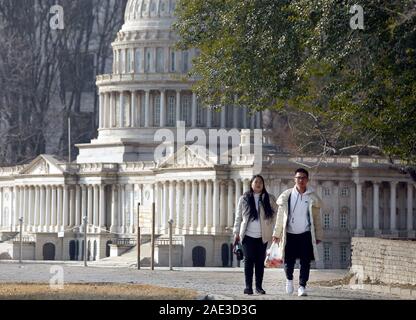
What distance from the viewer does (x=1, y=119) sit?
567ft

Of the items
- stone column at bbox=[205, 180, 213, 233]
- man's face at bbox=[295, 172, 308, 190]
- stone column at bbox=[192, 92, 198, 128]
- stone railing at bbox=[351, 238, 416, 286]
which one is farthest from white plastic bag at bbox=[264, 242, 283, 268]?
stone column at bbox=[192, 92, 198, 128]

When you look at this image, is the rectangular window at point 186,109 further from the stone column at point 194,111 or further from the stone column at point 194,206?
the stone column at point 194,206

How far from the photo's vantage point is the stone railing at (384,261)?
54.7 meters

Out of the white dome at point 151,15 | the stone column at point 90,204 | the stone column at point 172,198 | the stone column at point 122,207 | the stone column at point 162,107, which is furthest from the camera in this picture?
the white dome at point 151,15

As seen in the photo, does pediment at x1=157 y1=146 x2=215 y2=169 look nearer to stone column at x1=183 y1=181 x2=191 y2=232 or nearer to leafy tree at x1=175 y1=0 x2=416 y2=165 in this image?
stone column at x1=183 y1=181 x2=191 y2=232

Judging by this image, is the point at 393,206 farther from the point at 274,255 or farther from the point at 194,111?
the point at 274,255

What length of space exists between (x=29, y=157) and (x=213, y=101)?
323 feet

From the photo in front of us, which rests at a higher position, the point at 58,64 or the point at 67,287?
the point at 58,64

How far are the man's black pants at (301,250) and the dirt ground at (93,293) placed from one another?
231 centimetres

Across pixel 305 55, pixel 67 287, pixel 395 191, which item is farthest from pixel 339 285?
pixel 395 191

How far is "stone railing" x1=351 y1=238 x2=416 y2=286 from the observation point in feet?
180

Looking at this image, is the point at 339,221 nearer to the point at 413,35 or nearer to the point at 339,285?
the point at 339,285

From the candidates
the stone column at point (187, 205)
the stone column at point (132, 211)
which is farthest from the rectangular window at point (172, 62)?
the stone column at point (187, 205)

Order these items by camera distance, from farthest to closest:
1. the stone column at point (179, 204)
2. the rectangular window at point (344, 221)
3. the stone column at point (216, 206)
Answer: the stone column at point (179, 204) < the stone column at point (216, 206) < the rectangular window at point (344, 221)
